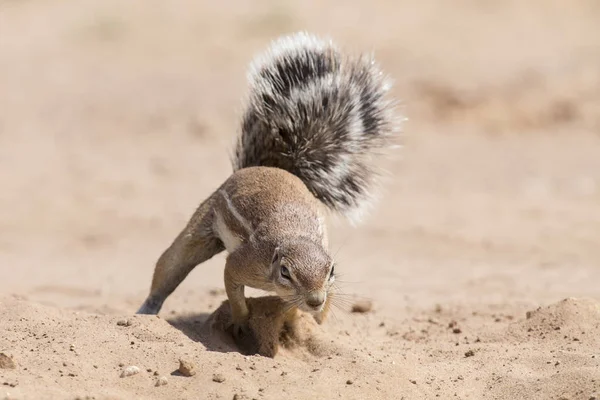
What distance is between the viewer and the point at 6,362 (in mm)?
5281

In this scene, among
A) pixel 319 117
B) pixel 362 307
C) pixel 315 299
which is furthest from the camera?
pixel 362 307

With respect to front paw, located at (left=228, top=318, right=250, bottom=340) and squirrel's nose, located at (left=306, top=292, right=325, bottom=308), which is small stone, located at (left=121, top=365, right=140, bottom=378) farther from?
front paw, located at (left=228, top=318, right=250, bottom=340)

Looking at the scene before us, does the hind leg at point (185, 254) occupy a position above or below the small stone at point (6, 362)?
above

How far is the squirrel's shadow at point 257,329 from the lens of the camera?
6.53 meters

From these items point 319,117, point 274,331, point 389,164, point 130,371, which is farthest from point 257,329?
point 389,164

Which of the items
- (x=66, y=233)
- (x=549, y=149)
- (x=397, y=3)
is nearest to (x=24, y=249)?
(x=66, y=233)

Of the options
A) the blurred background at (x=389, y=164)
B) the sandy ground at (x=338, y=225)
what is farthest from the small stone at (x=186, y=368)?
the blurred background at (x=389, y=164)

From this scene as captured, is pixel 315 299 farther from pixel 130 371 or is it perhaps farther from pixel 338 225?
pixel 338 225

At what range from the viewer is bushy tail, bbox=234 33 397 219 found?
753 cm

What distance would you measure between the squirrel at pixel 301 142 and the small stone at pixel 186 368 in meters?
1.41

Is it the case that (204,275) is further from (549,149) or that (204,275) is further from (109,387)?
(549,149)

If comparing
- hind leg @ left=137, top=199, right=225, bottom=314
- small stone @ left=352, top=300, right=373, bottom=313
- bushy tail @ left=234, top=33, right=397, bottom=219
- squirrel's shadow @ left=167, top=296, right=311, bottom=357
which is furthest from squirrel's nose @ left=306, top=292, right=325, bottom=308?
small stone @ left=352, top=300, right=373, bottom=313

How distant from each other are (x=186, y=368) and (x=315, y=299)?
866 mm

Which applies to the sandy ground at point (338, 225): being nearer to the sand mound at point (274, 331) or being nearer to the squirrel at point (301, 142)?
the sand mound at point (274, 331)
